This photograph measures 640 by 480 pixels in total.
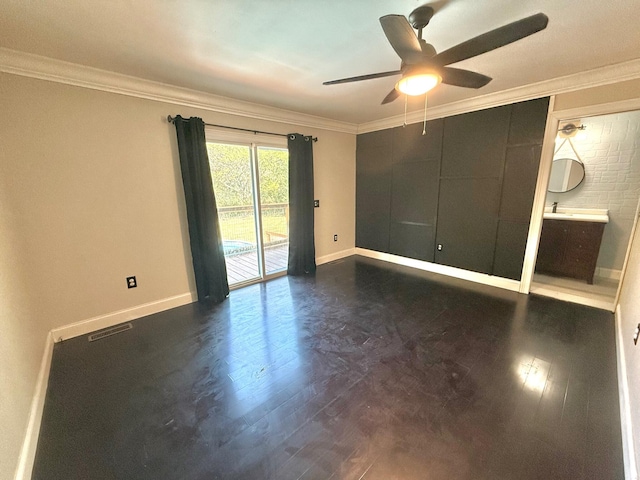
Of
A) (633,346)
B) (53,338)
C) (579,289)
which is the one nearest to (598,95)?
(579,289)

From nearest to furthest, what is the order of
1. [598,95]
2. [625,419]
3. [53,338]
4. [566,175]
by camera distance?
[625,419]
[53,338]
[598,95]
[566,175]

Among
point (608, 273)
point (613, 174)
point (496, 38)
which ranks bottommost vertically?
point (608, 273)

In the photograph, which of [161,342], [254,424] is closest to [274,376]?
[254,424]

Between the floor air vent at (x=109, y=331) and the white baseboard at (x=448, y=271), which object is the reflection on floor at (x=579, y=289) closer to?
the white baseboard at (x=448, y=271)

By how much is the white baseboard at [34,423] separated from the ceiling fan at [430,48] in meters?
2.74

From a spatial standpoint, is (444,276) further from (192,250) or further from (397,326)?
(192,250)

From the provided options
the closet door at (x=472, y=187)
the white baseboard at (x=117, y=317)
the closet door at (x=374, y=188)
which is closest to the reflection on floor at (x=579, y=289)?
the closet door at (x=472, y=187)

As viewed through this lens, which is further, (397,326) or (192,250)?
(192,250)

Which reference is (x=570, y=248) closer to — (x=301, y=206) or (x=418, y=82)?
(x=418, y=82)

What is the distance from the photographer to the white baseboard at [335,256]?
4.67 meters

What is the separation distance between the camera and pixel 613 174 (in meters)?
3.52

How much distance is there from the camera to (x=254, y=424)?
1.57 meters

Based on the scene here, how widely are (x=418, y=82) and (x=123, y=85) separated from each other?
103 inches

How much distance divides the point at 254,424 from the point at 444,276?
3316 mm
